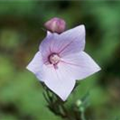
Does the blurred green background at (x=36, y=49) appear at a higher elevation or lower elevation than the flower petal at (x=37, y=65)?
lower

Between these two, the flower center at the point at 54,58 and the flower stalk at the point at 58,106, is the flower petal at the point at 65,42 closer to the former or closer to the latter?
the flower center at the point at 54,58

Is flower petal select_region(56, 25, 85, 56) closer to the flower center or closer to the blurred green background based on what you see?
the flower center

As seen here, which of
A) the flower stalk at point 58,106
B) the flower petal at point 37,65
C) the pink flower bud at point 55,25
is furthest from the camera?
the flower stalk at point 58,106

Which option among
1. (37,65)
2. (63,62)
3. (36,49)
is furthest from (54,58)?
(36,49)

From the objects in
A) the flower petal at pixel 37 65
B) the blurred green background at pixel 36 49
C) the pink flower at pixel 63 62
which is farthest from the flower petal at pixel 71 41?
Result: the blurred green background at pixel 36 49

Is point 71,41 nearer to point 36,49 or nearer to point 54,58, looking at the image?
point 54,58

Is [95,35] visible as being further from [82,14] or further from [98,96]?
[98,96]

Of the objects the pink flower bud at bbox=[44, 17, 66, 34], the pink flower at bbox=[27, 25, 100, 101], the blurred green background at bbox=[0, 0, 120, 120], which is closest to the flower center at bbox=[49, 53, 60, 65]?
the pink flower at bbox=[27, 25, 100, 101]
